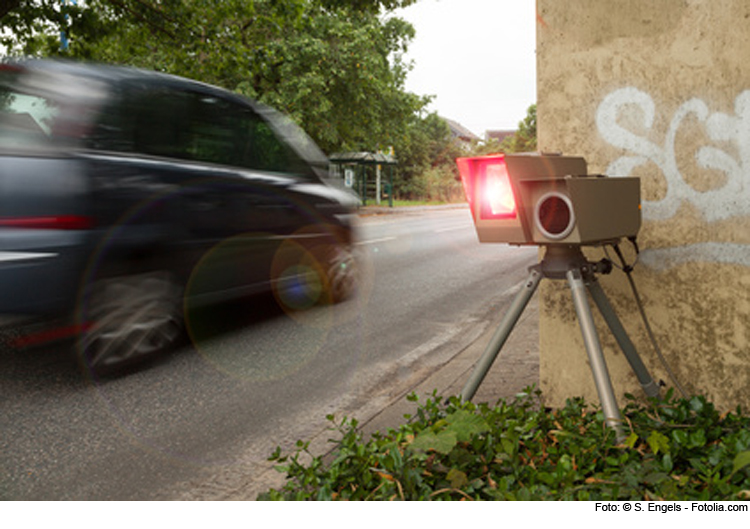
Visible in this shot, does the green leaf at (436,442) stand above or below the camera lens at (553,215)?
below

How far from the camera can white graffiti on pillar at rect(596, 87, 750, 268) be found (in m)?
2.96

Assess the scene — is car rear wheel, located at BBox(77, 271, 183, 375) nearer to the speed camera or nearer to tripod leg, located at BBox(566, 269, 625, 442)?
the speed camera

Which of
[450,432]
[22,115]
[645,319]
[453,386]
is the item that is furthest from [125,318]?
[645,319]

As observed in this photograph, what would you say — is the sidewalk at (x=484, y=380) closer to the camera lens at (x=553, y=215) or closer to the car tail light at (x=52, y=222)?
the camera lens at (x=553, y=215)

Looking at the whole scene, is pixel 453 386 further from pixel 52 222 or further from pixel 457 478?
pixel 52 222

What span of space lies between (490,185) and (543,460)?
1.08m

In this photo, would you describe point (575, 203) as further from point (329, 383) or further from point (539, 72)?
point (329, 383)

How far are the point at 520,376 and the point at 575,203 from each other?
191 cm

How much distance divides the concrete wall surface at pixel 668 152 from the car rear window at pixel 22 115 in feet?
9.08

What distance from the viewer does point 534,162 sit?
2.61 m

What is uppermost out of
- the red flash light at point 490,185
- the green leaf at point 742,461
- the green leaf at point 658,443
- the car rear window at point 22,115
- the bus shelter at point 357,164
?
the bus shelter at point 357,164

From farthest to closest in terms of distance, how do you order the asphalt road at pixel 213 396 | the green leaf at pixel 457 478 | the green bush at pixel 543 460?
the asphalt road at pixel 213 396
the green leaf at pixel 457 478
the green bush at pixel 543 460

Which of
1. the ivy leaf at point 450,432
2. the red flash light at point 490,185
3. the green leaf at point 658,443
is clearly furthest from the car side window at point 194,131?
the green leaf at point 658,443

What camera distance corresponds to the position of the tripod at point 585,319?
8.45 feet
